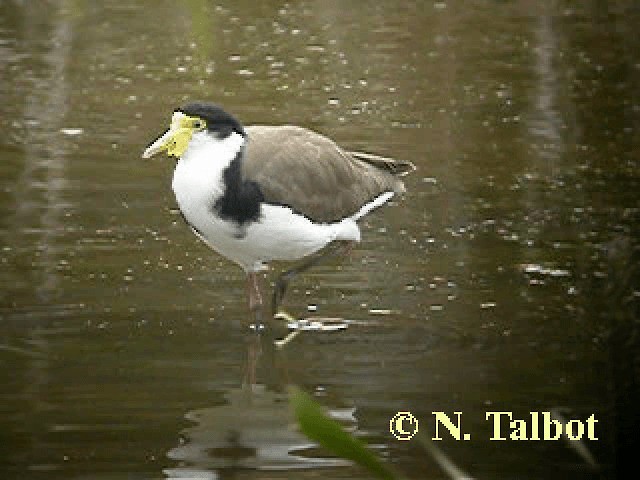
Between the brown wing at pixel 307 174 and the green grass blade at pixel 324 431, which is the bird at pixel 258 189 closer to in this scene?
the brown wing at pixel 307 174

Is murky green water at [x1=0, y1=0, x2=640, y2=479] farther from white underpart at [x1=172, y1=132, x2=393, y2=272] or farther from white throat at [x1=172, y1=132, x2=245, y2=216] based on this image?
white throat at [x1=172, y1=132, x2=245, y2=216]

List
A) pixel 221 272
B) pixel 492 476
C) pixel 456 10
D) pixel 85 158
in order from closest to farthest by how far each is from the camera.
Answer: pixel 492 476
pixel 221 272
pixel 85 158
pixel 456 10

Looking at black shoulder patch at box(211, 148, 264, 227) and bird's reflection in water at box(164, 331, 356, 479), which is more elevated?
black shoulder patch at box(211, 148, 264, 227)

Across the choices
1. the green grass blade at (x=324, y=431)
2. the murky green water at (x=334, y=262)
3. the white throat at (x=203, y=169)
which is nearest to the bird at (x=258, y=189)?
the white throat at (x=203, y=169)

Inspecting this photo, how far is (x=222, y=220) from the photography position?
722 centimetres

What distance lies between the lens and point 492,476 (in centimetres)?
613

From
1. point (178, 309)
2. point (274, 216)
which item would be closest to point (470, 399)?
point (274, 216)

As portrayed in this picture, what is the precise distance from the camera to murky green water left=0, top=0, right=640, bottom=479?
6.66 meters

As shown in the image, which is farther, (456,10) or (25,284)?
(456,10)

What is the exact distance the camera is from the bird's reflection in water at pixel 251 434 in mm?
6211

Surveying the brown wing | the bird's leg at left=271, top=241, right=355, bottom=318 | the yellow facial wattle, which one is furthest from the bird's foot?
the yellow facial wattle

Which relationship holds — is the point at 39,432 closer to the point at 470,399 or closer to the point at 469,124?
the point at 470,399

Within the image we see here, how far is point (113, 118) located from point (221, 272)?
333cm

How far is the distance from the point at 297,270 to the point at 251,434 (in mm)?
1550
